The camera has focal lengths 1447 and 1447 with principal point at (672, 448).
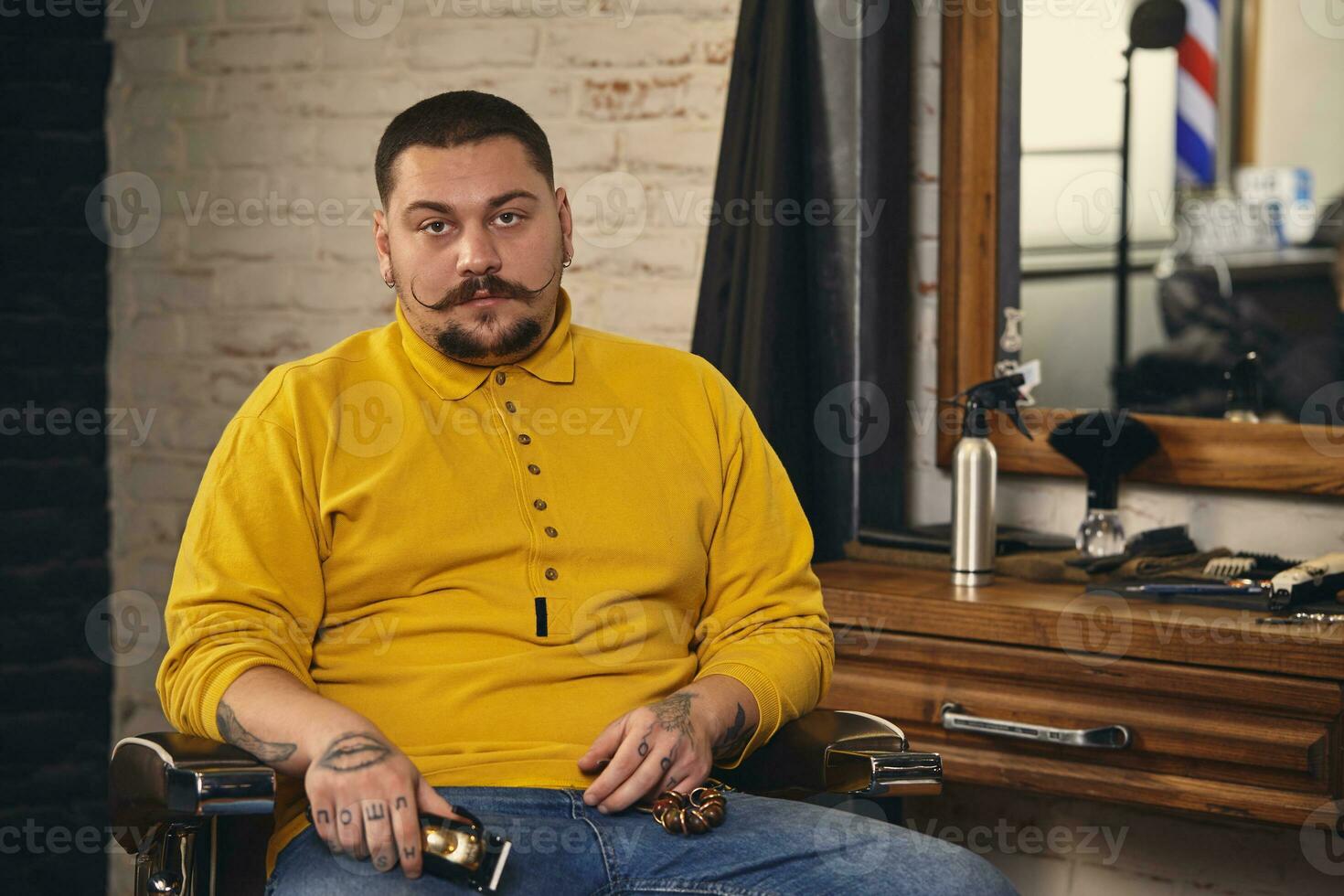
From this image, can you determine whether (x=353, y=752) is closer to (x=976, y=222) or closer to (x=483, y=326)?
(x=483, y=326)

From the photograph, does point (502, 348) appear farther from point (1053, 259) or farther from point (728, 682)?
point (1053, 259)

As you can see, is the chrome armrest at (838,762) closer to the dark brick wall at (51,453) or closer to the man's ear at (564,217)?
the man's ear at (564,217)

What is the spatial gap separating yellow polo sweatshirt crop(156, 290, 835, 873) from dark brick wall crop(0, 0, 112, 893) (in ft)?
4.57

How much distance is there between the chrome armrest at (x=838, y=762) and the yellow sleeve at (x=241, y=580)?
51 centimetres

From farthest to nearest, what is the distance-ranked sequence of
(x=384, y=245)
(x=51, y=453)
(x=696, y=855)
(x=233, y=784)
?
(x=51, y=453) → (x=384, y=245) → (x=696, y=855) → (x=233, y=784)

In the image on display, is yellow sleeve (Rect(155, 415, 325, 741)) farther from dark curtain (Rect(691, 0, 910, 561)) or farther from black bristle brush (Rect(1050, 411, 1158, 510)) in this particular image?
black bristle brush (Rect(1050, 411, 1158, 510))

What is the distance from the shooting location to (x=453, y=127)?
5.55 ft

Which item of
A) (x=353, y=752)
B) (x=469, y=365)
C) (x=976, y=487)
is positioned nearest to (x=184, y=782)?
(x=353, y=752)

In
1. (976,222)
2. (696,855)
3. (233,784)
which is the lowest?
(696,855)

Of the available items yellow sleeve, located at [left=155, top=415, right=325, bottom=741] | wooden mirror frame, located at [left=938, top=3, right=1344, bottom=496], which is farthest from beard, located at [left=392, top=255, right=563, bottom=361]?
wooden mirror frame, located at [left=938, top=3, right=1344, bottom=496]

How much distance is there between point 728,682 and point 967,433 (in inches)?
29.0

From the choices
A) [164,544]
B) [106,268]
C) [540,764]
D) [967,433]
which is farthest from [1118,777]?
[106,268]

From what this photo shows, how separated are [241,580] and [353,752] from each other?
0.92 ft

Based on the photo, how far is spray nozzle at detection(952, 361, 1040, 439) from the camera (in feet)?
7.10
